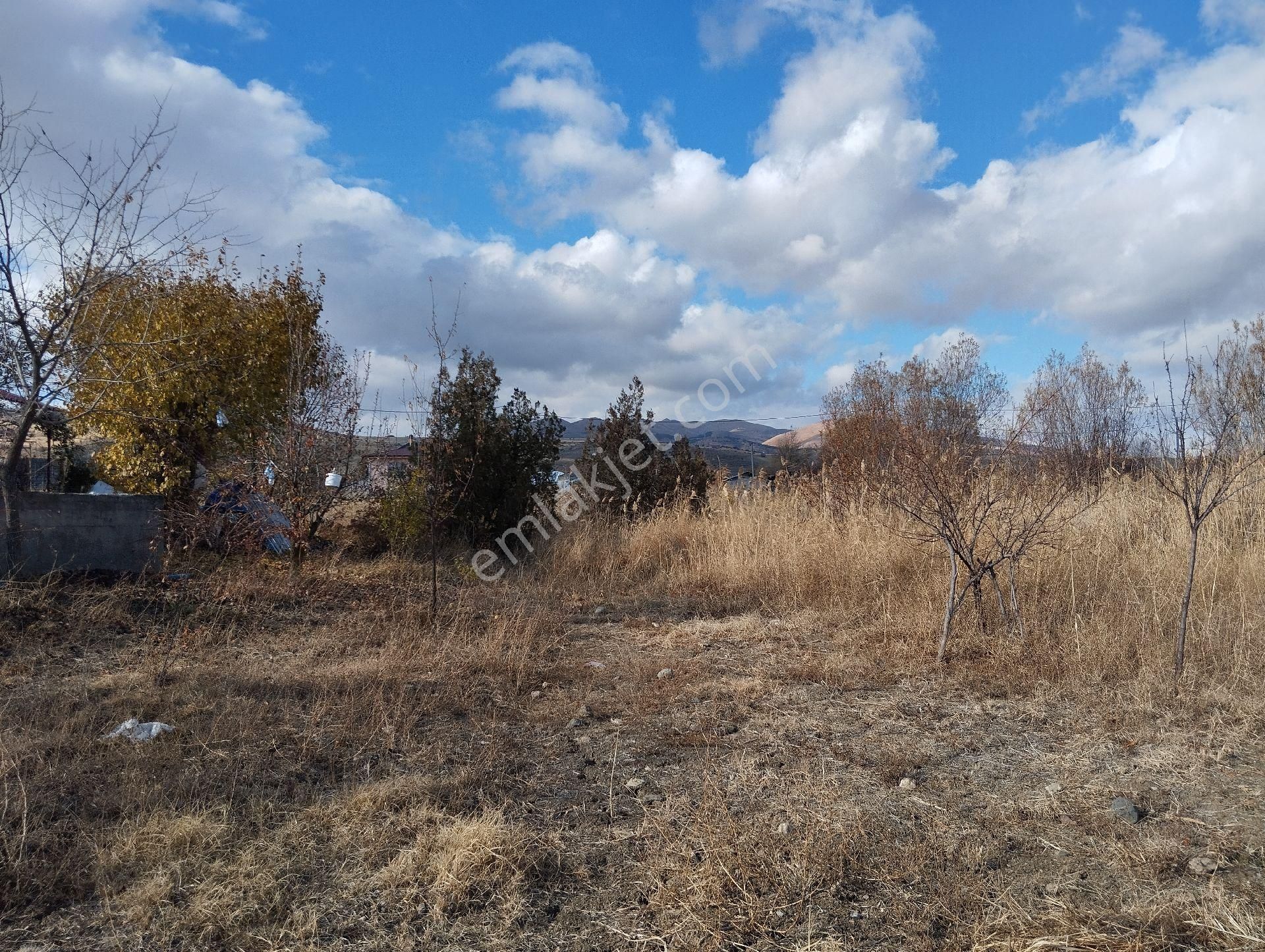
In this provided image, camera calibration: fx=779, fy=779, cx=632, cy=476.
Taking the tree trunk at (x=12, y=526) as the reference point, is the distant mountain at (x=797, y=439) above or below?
above

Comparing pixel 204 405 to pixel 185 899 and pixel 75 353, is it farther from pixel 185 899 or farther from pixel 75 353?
pixel 185 899

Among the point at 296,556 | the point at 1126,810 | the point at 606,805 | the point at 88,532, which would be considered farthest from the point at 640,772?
the point at 296,556

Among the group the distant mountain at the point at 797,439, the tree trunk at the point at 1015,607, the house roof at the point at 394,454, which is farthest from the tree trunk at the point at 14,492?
the distant mountain at the point at 797,439

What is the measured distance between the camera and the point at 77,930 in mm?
2398

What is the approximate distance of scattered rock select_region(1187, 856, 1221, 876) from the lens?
2664 millimetres

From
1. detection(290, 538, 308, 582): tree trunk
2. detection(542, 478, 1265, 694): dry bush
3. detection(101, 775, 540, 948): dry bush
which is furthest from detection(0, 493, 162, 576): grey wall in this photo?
detection(101, 775, 540, 948): dry bush

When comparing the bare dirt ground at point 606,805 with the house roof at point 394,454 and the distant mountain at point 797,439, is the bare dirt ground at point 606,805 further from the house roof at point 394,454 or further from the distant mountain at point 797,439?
the distant mountain at point 797,439

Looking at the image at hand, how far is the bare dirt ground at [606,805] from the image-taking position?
95.9 inches

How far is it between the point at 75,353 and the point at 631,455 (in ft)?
24.8

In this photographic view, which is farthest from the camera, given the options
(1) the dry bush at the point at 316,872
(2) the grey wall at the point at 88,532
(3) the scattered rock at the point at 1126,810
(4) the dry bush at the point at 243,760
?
(2) the grey wall at the point at 88,532

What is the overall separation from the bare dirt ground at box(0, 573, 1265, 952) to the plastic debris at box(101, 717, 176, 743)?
8cm

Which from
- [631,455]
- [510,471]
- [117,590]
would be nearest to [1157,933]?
[117,590]

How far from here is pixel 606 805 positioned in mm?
3305

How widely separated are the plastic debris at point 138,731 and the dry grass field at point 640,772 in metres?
0.07
